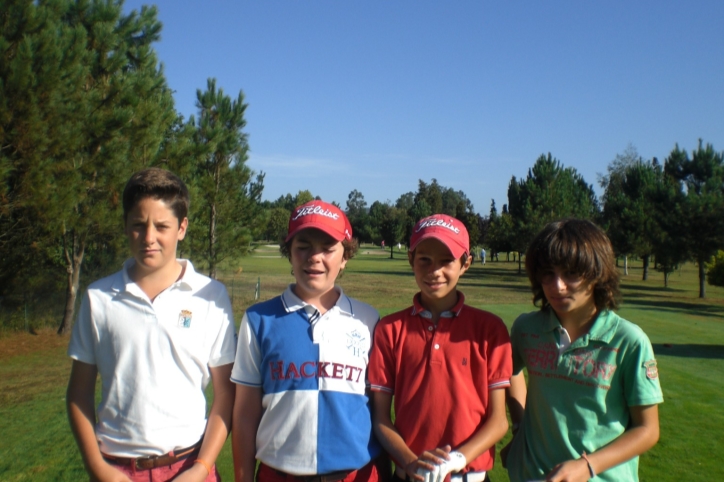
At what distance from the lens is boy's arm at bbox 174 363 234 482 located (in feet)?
8.45

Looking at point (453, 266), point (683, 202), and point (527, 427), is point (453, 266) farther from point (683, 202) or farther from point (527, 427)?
point (683, 202)

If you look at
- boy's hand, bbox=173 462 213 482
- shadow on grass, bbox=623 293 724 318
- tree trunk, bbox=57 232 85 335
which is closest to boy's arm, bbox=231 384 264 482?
boy's hand, bbox=173 462 213 482

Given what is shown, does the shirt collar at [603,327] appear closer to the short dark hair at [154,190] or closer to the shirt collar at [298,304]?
the shirt collar at [298,304]

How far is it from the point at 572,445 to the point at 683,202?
3166 centimetres

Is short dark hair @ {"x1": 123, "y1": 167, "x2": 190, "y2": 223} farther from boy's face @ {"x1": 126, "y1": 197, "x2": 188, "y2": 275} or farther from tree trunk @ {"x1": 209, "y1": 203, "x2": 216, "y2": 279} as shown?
tree trunk @ {"x1": 209, "y1": 203, "x2": 216, "y2": 279}

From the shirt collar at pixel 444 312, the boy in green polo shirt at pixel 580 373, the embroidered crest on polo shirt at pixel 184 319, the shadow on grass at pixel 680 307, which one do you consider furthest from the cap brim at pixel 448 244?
the shadow on grass at pixel 680 307

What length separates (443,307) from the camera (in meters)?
2.78

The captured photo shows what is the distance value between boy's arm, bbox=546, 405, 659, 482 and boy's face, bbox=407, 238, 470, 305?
87 cm

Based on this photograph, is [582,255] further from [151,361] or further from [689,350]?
[689,350]

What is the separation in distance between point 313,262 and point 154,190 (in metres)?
0.81

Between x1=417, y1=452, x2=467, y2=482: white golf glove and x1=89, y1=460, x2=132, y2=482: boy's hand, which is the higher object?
x1=417, y1=452, x2=467, y2=482: white golf glove

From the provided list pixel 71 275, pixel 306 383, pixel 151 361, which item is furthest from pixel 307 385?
pixel 71 275

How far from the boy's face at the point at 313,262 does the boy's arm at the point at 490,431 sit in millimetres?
929

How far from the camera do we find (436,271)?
2.77 m
